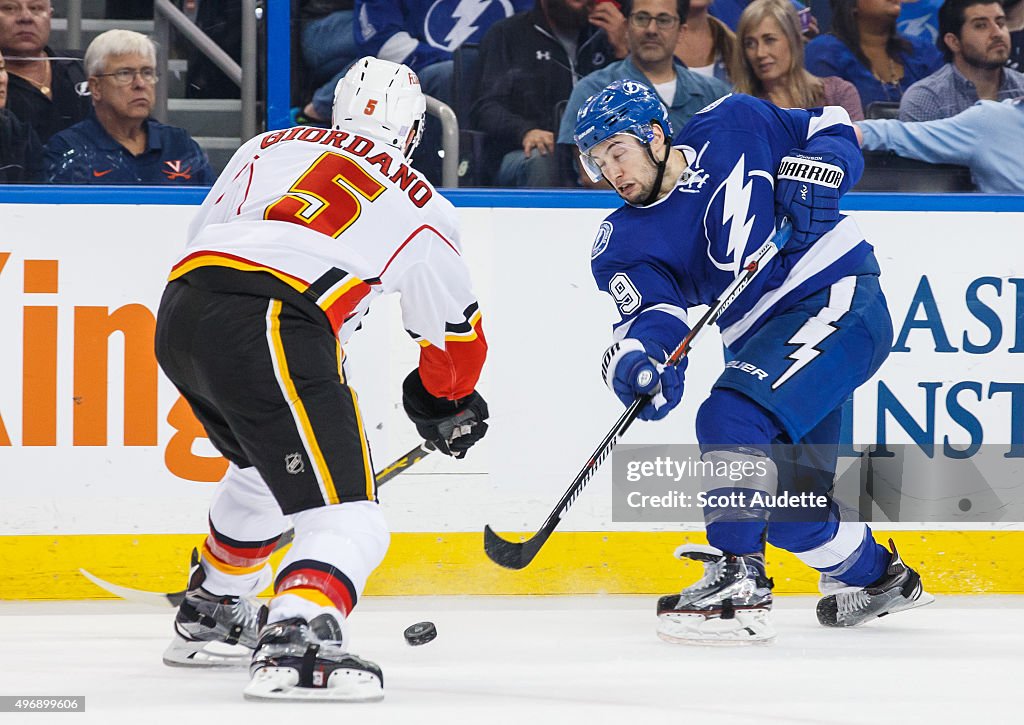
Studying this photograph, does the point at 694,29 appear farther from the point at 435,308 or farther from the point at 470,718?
the point at 470,718

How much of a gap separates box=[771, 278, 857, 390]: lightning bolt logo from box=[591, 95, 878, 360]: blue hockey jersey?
0.04m

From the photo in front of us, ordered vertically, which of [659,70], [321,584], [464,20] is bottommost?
[321,584]

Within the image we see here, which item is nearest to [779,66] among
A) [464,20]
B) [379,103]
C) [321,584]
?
[464,20]

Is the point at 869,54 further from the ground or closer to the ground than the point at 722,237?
further from the ground

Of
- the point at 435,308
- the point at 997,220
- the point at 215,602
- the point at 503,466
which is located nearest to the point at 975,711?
the point at 435,308

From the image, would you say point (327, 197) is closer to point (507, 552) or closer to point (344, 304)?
point (344, 304)

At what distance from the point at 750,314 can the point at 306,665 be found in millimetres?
1353

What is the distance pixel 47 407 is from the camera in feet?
10.7

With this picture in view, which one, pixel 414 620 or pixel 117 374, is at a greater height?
pixel 117 374

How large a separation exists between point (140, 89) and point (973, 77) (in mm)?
2251

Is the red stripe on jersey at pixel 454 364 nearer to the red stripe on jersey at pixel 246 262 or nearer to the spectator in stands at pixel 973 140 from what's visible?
the red stripe on jersey at pixel 246 262

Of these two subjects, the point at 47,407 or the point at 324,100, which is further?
the point at 324,100

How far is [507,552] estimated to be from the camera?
288 centimetres

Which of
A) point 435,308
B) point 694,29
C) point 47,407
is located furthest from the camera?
point 694,29
